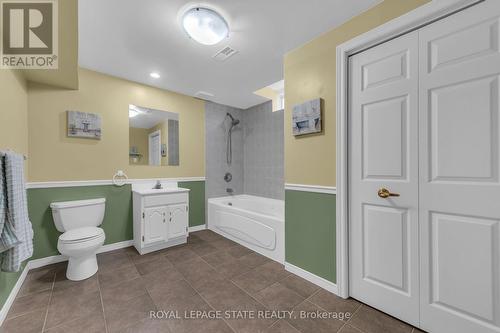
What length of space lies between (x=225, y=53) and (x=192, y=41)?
35 cm

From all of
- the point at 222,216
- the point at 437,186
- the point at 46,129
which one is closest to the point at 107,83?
the point at 46,129

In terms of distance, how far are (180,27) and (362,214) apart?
2210 mm

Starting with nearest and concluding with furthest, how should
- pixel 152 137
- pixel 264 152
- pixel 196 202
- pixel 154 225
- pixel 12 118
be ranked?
pixel 12 118, pixel 154 225, pixel 152 137, pixel 196 202, pixel 264 152

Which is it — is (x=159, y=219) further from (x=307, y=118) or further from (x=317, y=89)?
(x=317, y=89)

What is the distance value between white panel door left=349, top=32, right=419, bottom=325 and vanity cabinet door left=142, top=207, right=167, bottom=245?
226 centimetres

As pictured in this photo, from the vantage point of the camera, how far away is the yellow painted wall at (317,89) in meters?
1.63

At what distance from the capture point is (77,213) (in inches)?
89.4

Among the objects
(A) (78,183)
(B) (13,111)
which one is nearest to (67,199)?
(A) (78,183)

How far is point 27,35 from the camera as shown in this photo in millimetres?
1576

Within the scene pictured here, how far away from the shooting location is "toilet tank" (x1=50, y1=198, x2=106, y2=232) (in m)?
2.19

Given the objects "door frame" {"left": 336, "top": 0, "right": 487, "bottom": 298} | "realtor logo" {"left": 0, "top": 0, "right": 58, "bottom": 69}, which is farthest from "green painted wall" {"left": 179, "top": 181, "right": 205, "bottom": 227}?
"door frame" {"left": 336, "top": 0, "right": 487, "bottom": 298}

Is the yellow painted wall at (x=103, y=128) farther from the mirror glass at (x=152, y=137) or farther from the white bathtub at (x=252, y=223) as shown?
the white bathtub at (x=252, y=223)

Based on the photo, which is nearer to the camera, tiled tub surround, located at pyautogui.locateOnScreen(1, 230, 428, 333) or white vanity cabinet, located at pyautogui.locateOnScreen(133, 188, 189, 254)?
tiled tub surround, located at pyautogui.locateOnScreen(1, 230, 428, 333)

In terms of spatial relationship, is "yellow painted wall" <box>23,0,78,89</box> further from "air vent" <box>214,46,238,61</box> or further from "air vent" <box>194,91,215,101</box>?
"air vent" <box>194,91,215,101</box>
